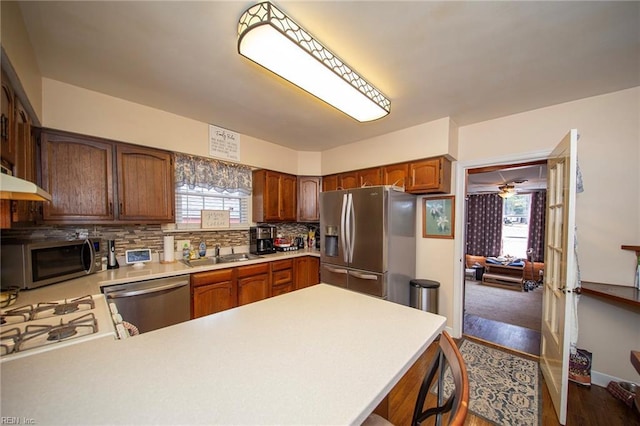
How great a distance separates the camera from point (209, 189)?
2996 mm

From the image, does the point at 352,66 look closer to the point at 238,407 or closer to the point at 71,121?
the point at 238,407

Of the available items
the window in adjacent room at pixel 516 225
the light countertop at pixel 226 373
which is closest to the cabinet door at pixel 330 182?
the light countertop at pixel 226 373

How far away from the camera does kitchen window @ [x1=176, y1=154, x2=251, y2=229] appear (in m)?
2.72

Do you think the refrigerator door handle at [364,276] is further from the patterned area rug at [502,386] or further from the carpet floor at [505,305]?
the carpet floor at [505,305]

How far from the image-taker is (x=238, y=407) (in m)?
0.62

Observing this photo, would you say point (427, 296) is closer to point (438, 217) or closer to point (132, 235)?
point (438, 217)

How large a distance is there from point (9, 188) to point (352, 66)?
181 centimetres

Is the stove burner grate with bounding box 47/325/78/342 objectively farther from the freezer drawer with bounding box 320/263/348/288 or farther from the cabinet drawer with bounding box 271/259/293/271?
the freezer drawer with bounding box 320/263/348/288

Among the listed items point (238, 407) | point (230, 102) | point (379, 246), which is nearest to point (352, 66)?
point (230, 102)

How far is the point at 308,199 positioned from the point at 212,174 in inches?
56.2

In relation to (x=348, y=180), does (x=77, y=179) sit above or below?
below

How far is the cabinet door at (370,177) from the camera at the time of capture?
10.1 feet

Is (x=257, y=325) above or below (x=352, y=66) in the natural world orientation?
below

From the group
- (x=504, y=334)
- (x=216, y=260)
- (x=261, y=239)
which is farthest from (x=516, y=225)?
(x=216, y=260)
